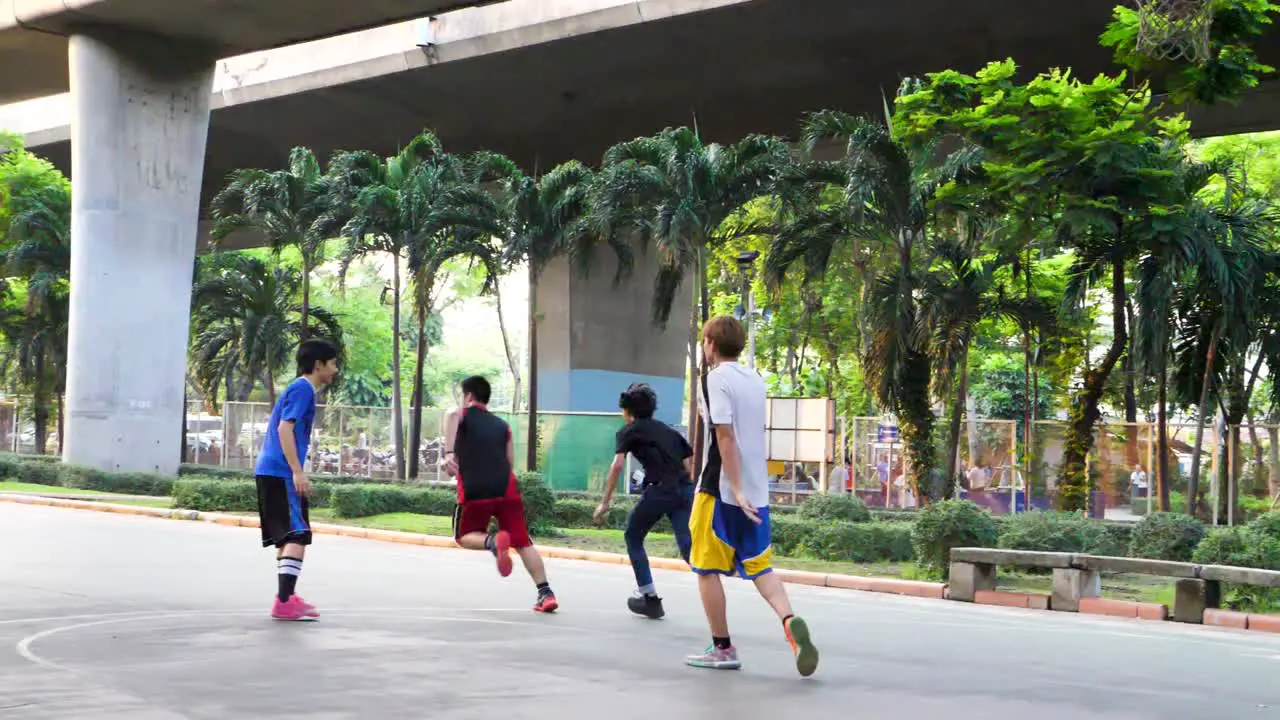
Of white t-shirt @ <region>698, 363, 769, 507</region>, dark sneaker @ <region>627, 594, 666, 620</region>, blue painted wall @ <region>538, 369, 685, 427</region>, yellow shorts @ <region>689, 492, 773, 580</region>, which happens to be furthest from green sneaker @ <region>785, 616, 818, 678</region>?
blue painted wall @ <region>538, 369, 685, 427</region>

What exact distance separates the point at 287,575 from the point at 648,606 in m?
2.67

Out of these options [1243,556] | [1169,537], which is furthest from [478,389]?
[1169,537]

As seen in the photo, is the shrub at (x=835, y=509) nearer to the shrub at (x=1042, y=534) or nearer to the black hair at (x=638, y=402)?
the shrub at (x=1042, y=534)

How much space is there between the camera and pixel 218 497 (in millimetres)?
24891

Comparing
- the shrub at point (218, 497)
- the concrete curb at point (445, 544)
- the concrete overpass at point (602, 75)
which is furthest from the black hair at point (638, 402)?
the concrete overpass at point (602, 75)

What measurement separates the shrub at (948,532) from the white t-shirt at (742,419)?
8223 mm

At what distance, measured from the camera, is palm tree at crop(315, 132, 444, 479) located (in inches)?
1323

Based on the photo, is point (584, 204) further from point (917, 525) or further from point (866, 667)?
point (866, 667)

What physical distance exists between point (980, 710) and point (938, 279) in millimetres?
18014

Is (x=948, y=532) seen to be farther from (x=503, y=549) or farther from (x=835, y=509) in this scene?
(x=503, y=549)

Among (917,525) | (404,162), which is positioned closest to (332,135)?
(404,162)

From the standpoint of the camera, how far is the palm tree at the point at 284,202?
35562mm

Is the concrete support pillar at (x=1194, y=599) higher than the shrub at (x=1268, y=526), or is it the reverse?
the shrub at (x=1268, y=526)

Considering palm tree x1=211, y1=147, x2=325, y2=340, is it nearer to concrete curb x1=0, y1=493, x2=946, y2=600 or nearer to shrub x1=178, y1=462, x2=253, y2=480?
shrub x1=178, y1=462, x2=253, y2=480
